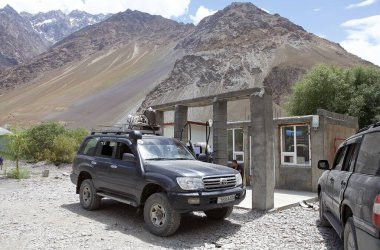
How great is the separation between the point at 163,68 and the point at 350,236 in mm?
96064

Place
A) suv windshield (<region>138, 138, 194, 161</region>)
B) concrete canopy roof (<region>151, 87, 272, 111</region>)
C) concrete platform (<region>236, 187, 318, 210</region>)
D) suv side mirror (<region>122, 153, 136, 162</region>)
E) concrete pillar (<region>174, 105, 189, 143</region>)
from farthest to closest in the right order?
1. concrete pillar (<region>174, 105, 189, 143</region>)
2. concrete platform (<region>236, 187, 318, 210</region>)
3. concrete canopy roof (<region>151, 87, 272, 111</region>)
4. suv windshield (<region>138, 138, 194, 161</region>)
5. suv side mirror (<region>122, 153, 136, 162</region>)

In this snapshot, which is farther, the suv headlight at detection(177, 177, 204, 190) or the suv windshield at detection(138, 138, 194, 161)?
the suv windshield at detection(138, 138, 194, 161)

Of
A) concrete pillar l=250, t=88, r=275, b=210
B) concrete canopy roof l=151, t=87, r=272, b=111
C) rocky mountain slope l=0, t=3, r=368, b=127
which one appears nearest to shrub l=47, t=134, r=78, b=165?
concrete canopy roof l=151, t=87, r=272, b=111

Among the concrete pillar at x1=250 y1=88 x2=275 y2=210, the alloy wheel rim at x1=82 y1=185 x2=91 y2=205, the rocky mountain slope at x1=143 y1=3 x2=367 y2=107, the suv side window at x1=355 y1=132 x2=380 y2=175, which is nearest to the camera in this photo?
the suv side window at x1=355 y1=132 x2=380 y2=175

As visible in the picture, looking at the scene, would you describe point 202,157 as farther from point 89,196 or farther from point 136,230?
point 89,196

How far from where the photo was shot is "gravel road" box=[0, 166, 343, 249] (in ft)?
22.4

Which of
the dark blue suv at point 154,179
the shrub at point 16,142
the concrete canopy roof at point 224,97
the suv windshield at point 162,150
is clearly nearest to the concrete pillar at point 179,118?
the concrete canopy roof at point 224,97

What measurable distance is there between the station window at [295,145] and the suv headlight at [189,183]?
26.7 ft

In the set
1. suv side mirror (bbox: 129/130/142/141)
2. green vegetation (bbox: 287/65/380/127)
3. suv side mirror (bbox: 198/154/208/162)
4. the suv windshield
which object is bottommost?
suv side mirror (bbox: 198/154/208/162)

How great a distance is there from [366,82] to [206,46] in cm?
7083

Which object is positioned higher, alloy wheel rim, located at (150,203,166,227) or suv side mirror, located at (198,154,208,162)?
suv side mirror, located at (198,154,208,162)

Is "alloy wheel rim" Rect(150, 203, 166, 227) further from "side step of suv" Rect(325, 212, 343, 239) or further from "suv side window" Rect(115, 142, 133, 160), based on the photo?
"side step of suv" Rect(325, 212, 343, 239)

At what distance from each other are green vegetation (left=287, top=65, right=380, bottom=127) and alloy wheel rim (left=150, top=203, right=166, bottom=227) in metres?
29.1

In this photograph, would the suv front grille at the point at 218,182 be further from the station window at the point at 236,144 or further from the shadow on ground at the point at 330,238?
the station window at the point at 236,144
